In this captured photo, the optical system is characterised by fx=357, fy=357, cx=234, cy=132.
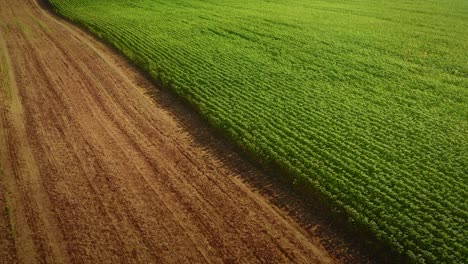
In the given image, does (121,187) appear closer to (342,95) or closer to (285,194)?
(285,194)

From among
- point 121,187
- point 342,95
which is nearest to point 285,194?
point 121,187

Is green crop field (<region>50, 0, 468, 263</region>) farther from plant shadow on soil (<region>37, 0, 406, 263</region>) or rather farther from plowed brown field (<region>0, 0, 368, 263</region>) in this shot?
plowed brown field (<region>0, 0, 368, 263</region>)

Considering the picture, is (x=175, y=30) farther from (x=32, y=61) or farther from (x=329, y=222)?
(x=329, y=222)

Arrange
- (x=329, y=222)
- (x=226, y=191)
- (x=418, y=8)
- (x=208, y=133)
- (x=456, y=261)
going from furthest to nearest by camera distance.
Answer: (x=418, y=8), (x=208, y=133), (x=226, y=191), (x=329, y=222), (x=456, y=261)

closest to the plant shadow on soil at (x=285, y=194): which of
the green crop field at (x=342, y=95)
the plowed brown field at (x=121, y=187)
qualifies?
the plowed brown field at (x=121, y=187)

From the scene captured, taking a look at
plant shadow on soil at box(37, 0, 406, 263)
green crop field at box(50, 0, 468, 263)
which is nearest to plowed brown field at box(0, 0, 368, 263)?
plant shadow on soil at box(37, 0, 406, 263)

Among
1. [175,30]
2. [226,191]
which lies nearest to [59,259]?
[226,191]
